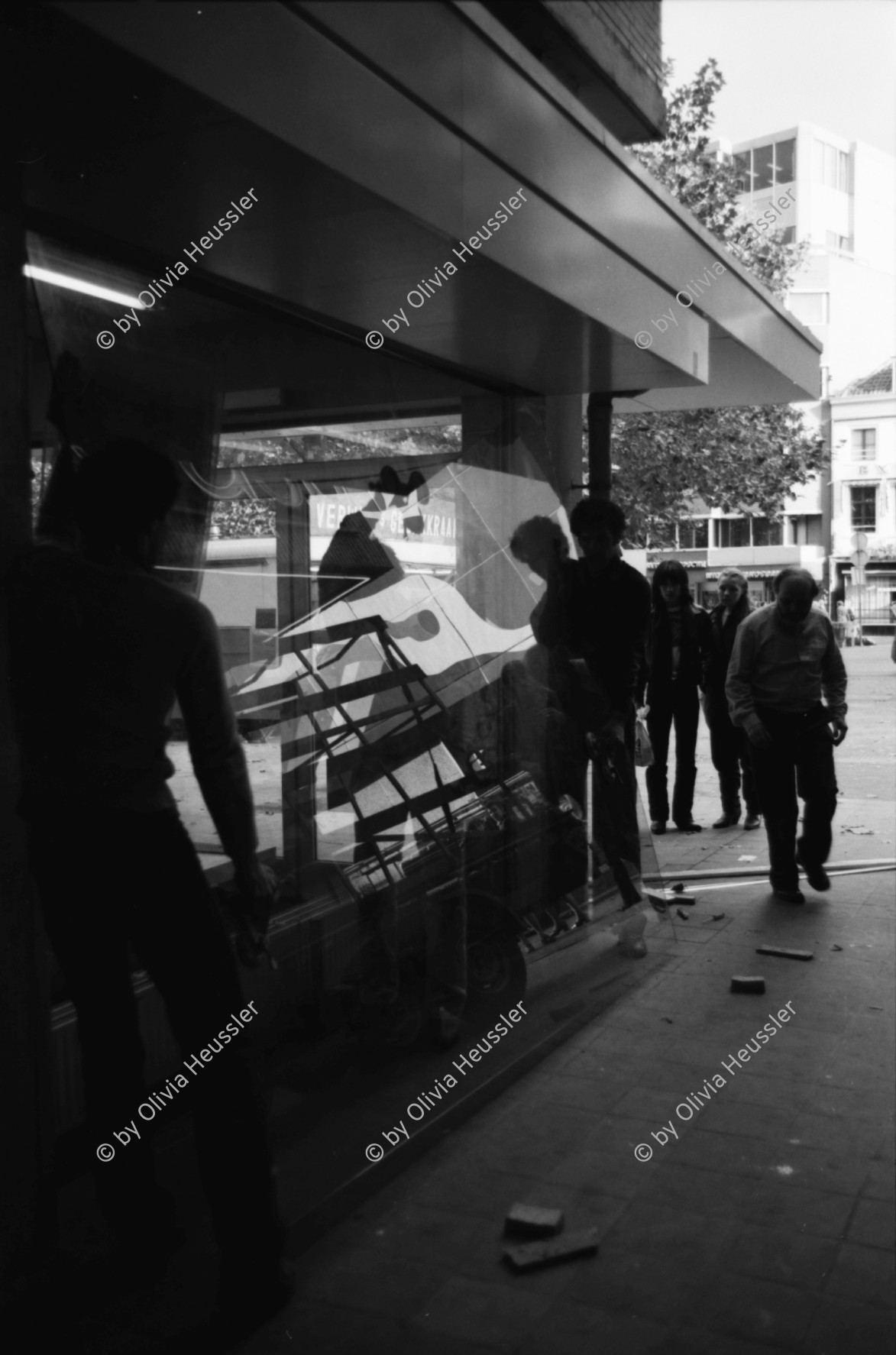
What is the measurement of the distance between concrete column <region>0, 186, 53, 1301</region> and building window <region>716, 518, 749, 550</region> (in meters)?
48.5

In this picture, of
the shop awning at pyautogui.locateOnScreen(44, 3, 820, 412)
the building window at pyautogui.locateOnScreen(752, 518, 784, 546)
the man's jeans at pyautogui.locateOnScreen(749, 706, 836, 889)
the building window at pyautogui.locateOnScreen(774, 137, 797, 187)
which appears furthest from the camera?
the building window at pyautogui.locateOnScreen(752, 518, 784, 546)

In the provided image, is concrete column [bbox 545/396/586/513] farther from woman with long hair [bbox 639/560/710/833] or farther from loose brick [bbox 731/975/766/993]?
woman with long hair [bbox 639/560/710/833]

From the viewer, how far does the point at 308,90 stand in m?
1.89

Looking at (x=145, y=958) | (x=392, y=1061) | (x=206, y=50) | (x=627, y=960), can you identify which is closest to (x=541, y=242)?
(x=206, y=50)

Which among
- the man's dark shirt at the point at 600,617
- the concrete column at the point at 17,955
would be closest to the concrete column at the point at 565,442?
the man's dark shirt at the point at 600,617

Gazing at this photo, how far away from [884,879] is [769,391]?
2878mm

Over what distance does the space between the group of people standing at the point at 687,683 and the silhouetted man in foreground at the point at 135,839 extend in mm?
6135

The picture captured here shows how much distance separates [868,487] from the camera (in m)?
48.8

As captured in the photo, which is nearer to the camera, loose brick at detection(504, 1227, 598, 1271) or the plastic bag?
loose brick at detection(504, 1227, 598, 1271)

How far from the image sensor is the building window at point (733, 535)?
49.7 metres

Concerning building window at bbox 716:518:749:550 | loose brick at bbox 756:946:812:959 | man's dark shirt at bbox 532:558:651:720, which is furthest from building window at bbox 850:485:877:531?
man's dark shirt at bbox 532:558:651:720

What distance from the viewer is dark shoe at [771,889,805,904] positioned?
22.2 feet

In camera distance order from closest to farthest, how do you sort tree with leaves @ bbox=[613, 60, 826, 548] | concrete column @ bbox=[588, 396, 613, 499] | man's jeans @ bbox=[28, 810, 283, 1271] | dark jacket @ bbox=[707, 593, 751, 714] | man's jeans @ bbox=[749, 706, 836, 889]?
1. man's jeans @ bbox=[28, 810, 283, 1271]
2. concrete column @ bbox=[588, 396, 613, 499]
3. man's jeans @ bbox=[749, 706, 836, 889]
4. dark jacket @ bbox=[707, 593, 751, 714]
5. tree with leaves @ bbox=[613, 60, 826, 548]

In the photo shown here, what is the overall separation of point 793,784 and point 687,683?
189cm
